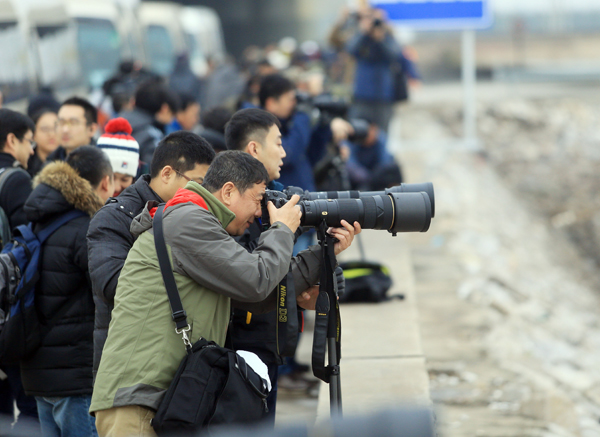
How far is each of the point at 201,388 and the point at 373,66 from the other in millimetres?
6116

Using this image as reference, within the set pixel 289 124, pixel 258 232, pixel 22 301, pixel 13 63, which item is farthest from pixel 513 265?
pixel 22 301

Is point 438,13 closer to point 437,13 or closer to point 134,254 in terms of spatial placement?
point 437,13

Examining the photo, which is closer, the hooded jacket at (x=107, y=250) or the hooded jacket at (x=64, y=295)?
the hooded jacket at (x=107, y=250)

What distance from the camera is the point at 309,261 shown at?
3.05 meters

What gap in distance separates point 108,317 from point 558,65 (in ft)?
98.5

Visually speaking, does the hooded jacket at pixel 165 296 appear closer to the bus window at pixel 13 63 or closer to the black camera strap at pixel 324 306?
the black camera strap at pixel 324 306

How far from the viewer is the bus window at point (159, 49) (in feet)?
53.1

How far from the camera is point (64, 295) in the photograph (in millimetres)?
3176

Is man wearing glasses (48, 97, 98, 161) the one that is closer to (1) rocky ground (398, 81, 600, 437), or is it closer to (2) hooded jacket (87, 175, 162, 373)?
(2) hooded jacket (87, 175, 162, 373)

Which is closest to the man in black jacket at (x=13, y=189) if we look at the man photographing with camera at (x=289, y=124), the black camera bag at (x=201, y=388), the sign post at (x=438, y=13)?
the black camera bag at (x=201, y=388)

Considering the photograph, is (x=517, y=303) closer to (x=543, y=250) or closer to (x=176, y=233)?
(x=543, y=250)

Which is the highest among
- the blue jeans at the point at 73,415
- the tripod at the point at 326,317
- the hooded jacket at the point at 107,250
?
the hooded jacket at the point at 107,250

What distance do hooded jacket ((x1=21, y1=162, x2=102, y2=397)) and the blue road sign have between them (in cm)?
851

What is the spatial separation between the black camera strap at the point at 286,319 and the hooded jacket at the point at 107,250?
0.60 metres
